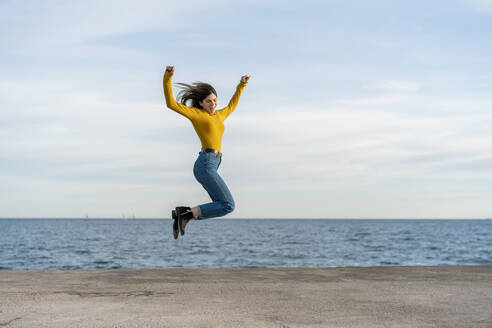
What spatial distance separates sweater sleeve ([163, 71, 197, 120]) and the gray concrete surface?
7.62 feet

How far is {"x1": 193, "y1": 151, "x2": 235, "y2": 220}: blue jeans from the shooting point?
6.10m

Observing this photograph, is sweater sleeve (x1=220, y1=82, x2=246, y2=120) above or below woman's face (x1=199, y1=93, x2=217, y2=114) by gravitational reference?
above

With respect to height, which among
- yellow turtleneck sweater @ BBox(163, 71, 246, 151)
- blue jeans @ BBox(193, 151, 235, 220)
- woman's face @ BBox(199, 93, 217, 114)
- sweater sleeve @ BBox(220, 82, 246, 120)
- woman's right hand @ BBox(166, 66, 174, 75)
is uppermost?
woman's right hand @ BBox(166, 66, 174, 75)

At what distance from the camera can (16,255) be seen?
50531mm

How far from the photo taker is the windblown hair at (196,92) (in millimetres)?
6512

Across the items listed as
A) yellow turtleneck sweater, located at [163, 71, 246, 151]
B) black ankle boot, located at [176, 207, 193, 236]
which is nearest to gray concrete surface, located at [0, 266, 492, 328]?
black ankle boot, located at [176, 207, 193, 236]

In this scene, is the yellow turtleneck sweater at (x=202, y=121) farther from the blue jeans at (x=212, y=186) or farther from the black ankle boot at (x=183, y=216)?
the black ankle boot at (x=183, y=216)

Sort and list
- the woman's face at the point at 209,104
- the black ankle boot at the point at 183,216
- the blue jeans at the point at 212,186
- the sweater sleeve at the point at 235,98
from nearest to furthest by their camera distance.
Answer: the blue jeans at the point at 212,186 < the black ankle boot at the point at 183,216 < the woman's face at the point at 209,104 < the sweater sleeve at the point at 235,98

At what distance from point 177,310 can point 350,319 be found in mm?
2007

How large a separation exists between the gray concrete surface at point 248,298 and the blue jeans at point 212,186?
1174mm

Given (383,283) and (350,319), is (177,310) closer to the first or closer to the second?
(350,319)

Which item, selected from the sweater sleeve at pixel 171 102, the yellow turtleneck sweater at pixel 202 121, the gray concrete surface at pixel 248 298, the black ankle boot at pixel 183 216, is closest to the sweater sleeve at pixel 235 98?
the yellow turtleneck sweater at pixel 202 121

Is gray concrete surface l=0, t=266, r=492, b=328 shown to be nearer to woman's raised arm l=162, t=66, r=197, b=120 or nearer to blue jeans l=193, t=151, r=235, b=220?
blue jeans l=193, t=151, r=235, b=220

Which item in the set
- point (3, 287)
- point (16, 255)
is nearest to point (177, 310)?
point (3, 287)
